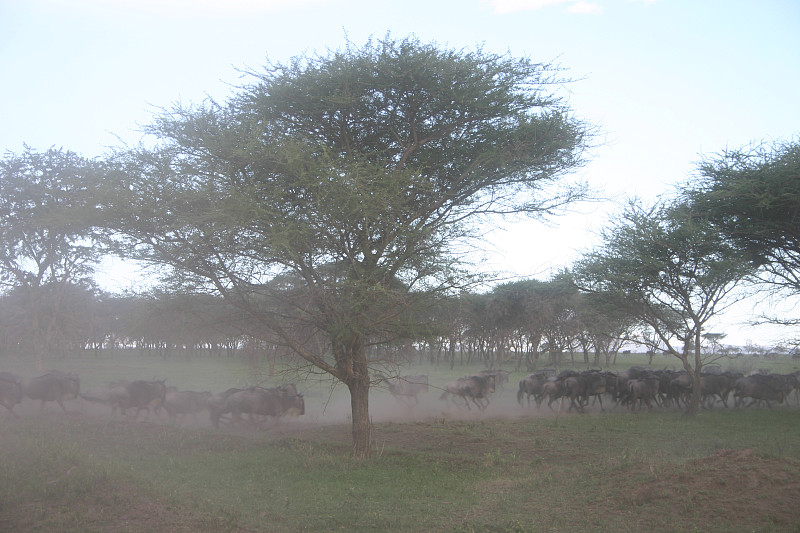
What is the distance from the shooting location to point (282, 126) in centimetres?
1174

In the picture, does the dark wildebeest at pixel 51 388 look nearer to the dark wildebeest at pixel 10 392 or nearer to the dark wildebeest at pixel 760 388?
the dark wildebeest at pixel 10 392

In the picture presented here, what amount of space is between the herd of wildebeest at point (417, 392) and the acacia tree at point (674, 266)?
2.79m

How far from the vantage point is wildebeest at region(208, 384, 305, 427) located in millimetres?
15703

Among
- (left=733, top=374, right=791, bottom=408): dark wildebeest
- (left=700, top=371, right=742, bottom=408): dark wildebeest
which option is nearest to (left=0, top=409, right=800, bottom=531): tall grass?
(left=733, top=374, right=791, bottom=408): dark wildebeest

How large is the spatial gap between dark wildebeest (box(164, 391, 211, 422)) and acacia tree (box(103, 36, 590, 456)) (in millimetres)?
5746

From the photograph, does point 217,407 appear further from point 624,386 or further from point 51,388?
point 624,386

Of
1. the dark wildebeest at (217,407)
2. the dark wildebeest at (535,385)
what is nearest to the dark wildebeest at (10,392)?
the dark wildebeest at (217,407)

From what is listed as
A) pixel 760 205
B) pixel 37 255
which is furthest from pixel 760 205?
pixel 37 255

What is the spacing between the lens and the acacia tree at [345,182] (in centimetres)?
995

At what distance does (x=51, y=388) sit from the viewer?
50.9 ft

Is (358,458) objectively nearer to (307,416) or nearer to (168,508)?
(168,508)

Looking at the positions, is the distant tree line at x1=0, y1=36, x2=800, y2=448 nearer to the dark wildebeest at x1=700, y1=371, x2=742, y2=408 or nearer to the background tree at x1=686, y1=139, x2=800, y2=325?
the background tree at x1=686, y1=139, x2=800, y2=325

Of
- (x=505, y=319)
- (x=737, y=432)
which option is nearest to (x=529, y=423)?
(x=737, y=432)

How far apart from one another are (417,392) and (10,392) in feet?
41.5
